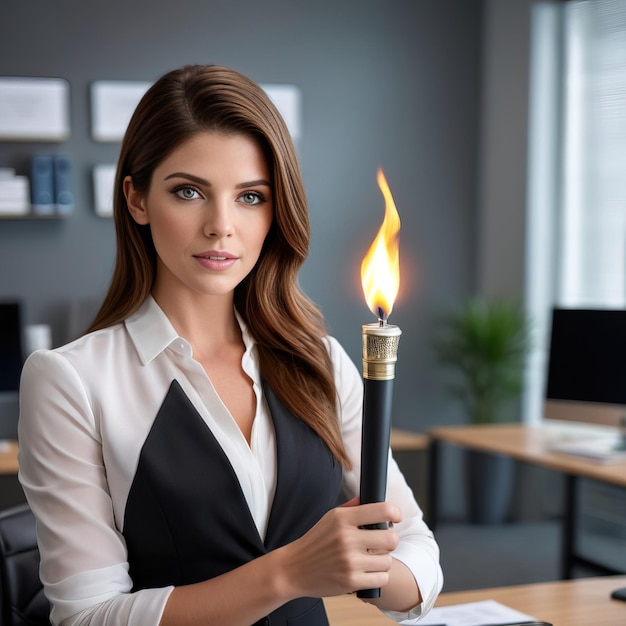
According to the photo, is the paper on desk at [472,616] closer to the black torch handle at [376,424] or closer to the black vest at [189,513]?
the black vest at [189,513]

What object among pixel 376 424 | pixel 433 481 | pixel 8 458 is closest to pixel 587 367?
pixel 433 481

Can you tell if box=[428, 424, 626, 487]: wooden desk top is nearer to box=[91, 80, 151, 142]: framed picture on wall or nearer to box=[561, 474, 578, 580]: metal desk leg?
box=[561, 474, 578, 580]: metal desk leg

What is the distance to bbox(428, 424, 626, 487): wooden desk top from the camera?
10.9 ft

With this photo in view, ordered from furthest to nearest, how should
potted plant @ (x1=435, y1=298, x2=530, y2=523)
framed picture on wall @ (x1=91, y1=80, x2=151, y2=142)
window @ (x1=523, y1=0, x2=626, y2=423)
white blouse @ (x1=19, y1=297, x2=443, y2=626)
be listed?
potted plant @ (x1=435, y1=298, x2=530, y2=523), window @ (x1=523, y1=0, x2=626, y2=423), framed picture on wall @ (x1=91, y1=80, x2=151, y2=142), white blouse @ (x1=19, y1=297, x2=443, y2=626)

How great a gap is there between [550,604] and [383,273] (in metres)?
1.08

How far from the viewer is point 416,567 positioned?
4.50 ft

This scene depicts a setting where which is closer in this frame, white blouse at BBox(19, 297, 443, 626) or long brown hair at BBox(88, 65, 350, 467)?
white blouse at BBox(19, 297, 443, 626)

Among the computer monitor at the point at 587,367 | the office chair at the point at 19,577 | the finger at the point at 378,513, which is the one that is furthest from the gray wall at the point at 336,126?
the finger at the point at 378,513

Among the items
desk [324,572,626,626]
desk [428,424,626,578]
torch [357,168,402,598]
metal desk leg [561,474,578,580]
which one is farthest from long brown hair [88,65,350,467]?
metal desk leg [561,474,578,580]

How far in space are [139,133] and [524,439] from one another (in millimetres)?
2950

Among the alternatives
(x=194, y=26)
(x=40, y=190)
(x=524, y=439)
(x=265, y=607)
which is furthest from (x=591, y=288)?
(x=265, y=607)

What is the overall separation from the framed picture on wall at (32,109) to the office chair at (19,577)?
10.8 feet

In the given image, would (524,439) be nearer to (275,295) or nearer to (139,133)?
(275,295)

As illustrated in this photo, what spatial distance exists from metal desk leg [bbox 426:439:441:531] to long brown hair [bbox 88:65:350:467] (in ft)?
8.70
